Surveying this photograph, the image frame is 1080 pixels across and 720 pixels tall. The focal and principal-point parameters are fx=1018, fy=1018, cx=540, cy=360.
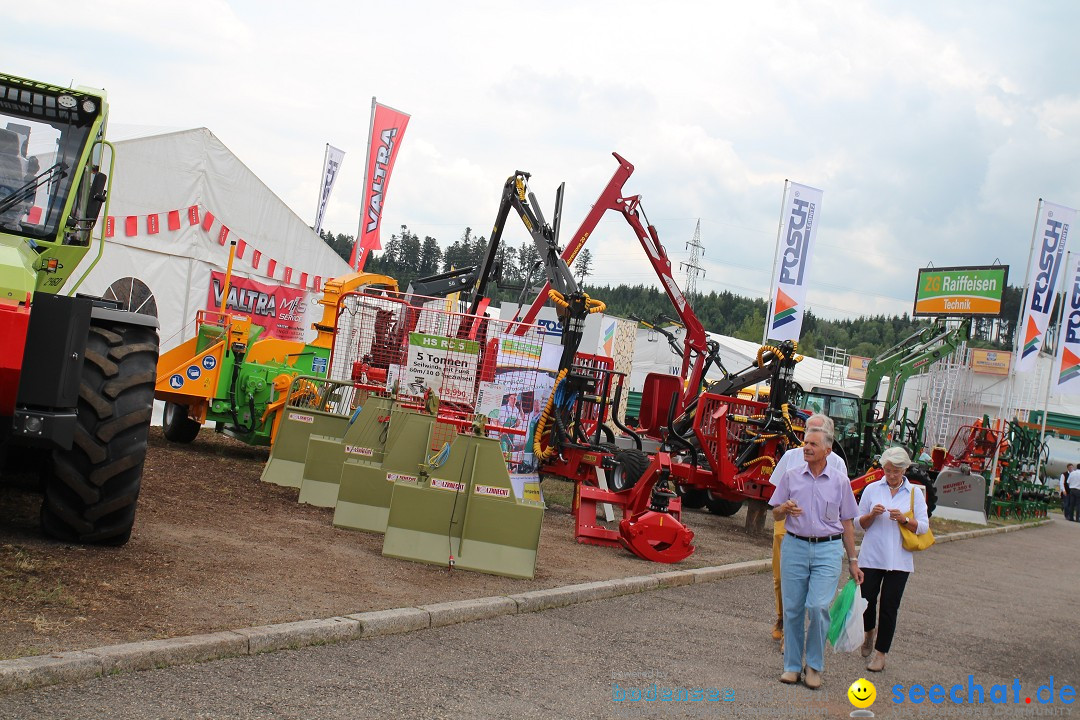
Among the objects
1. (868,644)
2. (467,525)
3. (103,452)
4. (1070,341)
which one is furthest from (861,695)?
(1070,341)

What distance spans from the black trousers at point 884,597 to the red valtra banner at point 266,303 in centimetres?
1326

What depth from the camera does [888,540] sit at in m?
7.73

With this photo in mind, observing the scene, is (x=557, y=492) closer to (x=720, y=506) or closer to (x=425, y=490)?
(x=720, y=506)

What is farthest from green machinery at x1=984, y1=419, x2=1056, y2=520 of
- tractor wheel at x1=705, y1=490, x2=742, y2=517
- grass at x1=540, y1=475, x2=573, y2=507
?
grass at x1=540, y1=475, x2=573, y2=507

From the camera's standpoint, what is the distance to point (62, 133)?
25.3ft

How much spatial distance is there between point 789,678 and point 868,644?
1624 millimetres

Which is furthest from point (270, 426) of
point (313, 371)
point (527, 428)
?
point (527, 428)

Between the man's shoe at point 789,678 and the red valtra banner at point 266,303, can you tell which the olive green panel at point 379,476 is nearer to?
the man's shoe at point 789,678

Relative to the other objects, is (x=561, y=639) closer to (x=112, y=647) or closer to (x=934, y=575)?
(x=112, y=647)

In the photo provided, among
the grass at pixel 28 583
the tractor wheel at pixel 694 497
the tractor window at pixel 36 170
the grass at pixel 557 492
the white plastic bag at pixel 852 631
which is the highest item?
the tractor window at pixel 36 170

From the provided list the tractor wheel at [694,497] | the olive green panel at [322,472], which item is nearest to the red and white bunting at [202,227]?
the olive green panel at [322,472]

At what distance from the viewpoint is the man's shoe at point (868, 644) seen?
7805 mm

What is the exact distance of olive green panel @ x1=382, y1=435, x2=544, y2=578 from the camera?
28.4 feet

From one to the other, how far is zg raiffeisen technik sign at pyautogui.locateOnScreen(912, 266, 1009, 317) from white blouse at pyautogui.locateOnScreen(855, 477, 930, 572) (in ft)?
85.5
